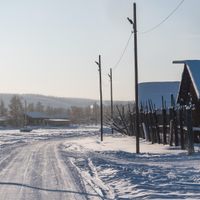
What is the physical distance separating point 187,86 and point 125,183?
64.8 ft

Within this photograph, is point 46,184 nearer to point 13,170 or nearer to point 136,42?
point 13,170

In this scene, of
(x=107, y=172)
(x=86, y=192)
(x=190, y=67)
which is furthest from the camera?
(x=190, y=67)

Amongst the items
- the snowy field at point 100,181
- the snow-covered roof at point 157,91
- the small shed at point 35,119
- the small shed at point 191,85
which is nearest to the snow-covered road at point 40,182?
the snowy field at point 100,181

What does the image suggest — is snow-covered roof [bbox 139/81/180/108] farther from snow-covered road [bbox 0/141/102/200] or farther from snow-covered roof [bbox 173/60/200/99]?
snow-covered road [bbox 0/141/102/200]

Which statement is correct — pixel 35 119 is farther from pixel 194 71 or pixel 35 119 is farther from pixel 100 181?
pixel 100 181

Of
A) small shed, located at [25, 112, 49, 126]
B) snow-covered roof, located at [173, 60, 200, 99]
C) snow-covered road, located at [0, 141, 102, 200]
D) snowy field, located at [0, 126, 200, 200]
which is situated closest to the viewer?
snowy field, located at [0, 126, 200, 200]

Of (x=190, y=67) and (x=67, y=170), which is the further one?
(x=190, y=67)

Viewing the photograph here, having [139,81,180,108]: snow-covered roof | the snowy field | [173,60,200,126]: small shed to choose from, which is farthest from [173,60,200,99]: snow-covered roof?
[139,81,180,108]: snow-covered roof

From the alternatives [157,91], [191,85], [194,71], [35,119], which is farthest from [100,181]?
[35,119]

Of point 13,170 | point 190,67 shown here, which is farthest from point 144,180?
point 190,67

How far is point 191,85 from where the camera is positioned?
31375 mm

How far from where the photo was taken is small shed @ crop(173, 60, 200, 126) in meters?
29.3

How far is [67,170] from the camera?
723 inches

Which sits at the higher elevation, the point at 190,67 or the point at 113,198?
the point at 190,67
